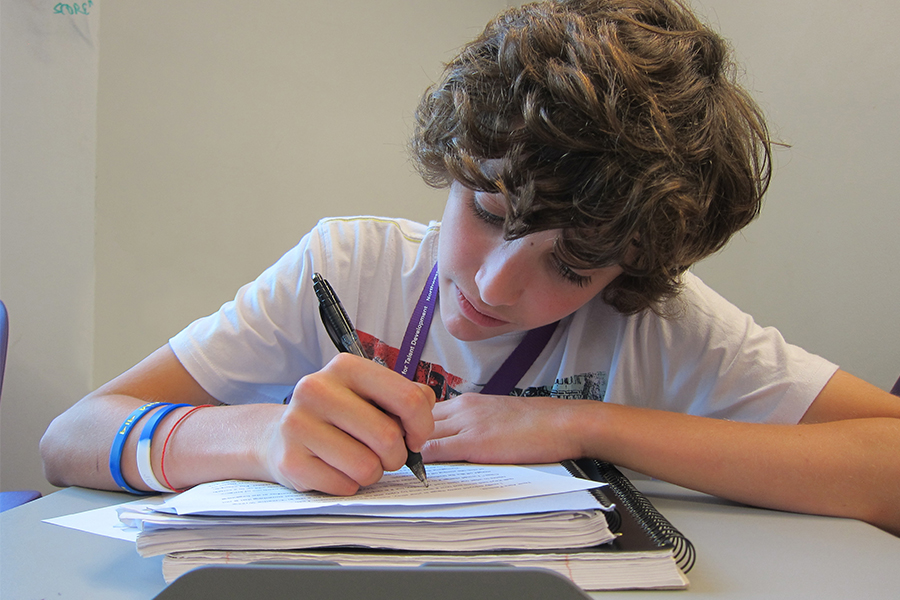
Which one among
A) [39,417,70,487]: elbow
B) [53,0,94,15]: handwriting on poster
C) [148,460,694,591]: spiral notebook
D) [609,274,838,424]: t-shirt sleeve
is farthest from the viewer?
[53,0,94,15]: handwriting on poster

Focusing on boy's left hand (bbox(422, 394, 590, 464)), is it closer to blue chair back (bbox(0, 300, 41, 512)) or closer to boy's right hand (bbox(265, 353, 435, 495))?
boy's right hand (bbox(265, 353, 435, 495))

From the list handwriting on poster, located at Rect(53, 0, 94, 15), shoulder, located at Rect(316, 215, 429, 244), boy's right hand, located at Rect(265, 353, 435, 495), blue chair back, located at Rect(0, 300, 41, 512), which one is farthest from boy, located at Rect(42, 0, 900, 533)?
handwriting on poster, located at Rect(53, 0, 94, 15)

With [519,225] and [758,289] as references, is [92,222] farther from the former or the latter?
[758,289]

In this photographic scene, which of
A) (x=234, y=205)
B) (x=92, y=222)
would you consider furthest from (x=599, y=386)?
(x=92, y=222)

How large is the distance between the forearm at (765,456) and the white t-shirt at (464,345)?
5.0 inches

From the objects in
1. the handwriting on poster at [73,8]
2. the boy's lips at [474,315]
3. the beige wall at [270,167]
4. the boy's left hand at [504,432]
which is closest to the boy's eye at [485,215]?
the boy's lips at [474,315]

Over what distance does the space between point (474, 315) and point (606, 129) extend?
29 centimetres

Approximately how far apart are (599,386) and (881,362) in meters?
0.69

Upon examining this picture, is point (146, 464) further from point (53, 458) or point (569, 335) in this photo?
point (569, 335)

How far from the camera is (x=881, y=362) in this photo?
1.17 meters

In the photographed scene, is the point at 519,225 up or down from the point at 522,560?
up

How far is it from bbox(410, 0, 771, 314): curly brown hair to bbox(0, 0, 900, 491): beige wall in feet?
2.19

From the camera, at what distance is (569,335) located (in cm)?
89

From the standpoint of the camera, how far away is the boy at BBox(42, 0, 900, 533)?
574 mm
